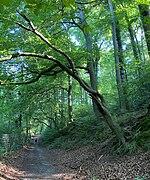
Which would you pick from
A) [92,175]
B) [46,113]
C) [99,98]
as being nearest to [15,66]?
[99,98]

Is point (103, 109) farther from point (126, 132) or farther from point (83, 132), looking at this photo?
point (83, 132)

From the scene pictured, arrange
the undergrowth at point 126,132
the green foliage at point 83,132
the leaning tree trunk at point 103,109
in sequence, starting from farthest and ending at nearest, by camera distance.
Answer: the green foliage at point 83,132 < the leaning tree trunk at point 103,109 < the undergrowth at point 126,132

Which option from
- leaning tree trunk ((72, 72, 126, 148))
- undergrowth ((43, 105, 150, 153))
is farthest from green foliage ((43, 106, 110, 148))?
leaning tree trunk ((72, 72, 126, 148))

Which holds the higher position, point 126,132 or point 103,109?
point 103,109

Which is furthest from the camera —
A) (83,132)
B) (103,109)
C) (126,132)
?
(83,132)

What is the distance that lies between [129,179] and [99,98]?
4136mm

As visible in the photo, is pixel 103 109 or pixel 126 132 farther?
pixel 126 132

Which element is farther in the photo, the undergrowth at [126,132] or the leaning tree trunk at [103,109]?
the leaning tree trunk at [103,109]

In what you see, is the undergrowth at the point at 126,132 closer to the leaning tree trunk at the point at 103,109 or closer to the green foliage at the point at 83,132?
the green foliage at the point at 83,132

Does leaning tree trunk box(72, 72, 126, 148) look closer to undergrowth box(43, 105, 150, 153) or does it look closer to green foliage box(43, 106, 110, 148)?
undergrowth box(43, 105, 150, 153)

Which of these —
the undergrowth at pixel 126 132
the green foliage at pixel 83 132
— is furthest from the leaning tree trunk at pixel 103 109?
the green foliage at pixel 83 132

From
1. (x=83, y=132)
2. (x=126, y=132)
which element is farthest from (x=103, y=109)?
(x=83, y=132)

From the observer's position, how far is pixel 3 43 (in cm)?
1008

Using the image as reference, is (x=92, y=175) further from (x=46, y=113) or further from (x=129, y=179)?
(x=46, y=113)
